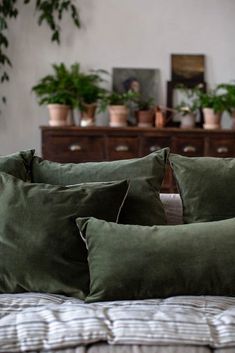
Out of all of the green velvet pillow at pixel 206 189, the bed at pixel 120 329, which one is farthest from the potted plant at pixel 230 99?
the bed at pixel 120 329

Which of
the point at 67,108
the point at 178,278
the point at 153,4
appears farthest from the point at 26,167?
the point at 153,4

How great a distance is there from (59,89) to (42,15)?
65 cm

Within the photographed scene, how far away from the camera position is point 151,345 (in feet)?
4.55

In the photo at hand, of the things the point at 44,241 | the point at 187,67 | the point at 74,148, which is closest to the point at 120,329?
the point at 44,241

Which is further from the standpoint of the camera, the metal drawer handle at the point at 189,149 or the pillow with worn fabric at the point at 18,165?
the metal drawer handle at the point at 189,149

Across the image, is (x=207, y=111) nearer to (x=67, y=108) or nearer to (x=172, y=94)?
(x=172, y=94)

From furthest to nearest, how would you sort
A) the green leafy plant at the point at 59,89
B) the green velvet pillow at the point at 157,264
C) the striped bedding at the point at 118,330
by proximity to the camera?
the green leafy plant at the point at 59,89 → the green velvet pillow at the point at 157,264 → the striped bedding at the point at 118,330

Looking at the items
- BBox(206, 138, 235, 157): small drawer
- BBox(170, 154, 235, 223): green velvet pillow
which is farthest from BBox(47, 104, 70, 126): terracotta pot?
BBox(170, 154, 235, 223): green velvet pillow

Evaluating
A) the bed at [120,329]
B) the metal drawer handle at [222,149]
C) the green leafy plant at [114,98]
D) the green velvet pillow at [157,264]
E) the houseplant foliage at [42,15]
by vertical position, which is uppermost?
the houseplant foliage at [42,15]

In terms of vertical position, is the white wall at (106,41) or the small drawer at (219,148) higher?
the white wall at (106,41)

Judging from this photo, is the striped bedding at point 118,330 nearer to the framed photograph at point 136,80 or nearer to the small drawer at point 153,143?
the small drawer at point 153,143

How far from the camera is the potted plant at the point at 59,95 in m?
3.75

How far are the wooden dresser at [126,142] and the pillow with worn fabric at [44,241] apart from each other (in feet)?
5.83

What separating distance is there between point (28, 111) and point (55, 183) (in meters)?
2.12
